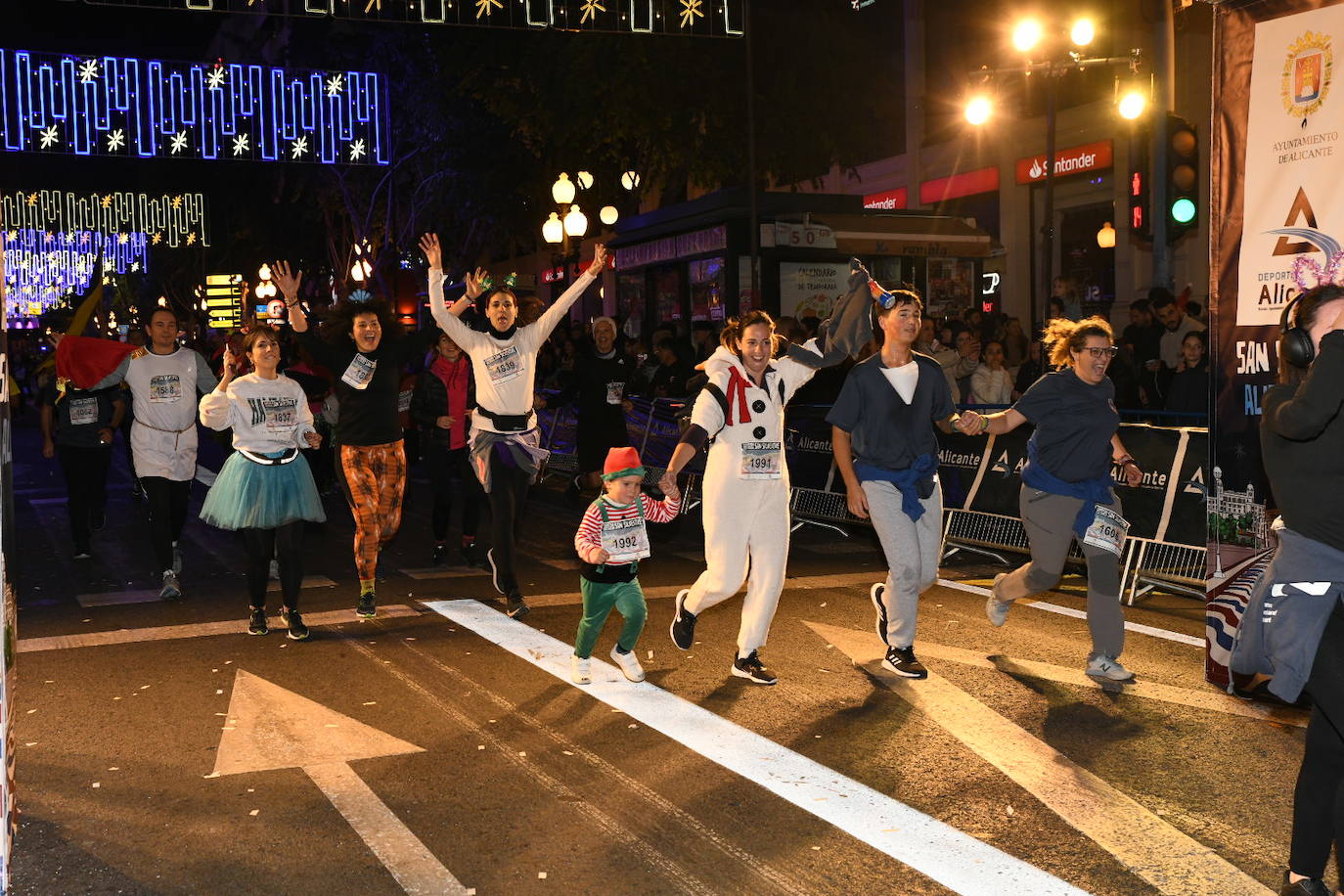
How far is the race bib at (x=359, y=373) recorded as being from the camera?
9453mm

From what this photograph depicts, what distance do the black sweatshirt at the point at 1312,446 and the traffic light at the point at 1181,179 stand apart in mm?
7601

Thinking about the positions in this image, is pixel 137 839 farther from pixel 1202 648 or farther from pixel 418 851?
pixel 1202 648

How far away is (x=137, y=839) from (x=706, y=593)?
3362 millimetres

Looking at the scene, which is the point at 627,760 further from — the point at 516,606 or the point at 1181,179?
the point at 1181,179

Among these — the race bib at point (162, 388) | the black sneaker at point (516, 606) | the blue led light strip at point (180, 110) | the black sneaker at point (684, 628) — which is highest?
the blue led light strip at point (180, 110)

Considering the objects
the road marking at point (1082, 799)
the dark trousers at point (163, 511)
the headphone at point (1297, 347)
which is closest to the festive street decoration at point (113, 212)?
the dark trousers at point (163, 511)

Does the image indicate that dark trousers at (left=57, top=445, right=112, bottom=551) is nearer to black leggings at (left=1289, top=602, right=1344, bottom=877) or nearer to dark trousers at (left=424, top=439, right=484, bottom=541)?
dark trousers at (left=424, top=439, right=484, bottom=541)

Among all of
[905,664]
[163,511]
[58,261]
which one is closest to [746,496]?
[905,664]

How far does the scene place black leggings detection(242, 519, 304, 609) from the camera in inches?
345

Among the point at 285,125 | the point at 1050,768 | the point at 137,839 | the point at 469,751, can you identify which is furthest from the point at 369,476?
the point at 285,125

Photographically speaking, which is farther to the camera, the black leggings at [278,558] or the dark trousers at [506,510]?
the dark trousers at [506,510]

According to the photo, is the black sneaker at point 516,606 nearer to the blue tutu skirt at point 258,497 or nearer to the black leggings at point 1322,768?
the blue tutu skirt at point 258,497

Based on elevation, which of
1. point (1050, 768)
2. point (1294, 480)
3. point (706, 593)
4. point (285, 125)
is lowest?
point (1050, 768)

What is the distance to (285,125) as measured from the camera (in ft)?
93.0
